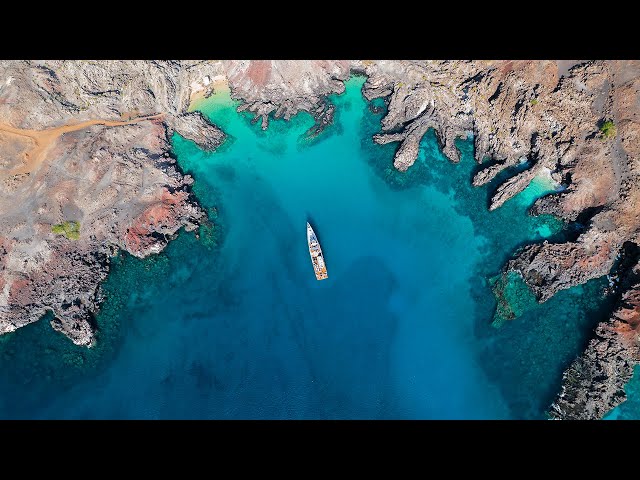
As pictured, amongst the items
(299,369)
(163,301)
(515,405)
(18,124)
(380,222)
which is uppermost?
(18,124)

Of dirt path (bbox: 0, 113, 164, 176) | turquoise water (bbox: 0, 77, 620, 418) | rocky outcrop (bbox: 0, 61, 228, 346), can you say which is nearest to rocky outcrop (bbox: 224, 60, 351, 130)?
turquoise water (bbox: 0, 77, 620, 418)

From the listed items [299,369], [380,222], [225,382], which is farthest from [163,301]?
[380,222]

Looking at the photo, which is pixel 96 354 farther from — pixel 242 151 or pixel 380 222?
pixel 380 222

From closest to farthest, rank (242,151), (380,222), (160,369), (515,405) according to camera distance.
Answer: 1. (515,405)
2. (160,369)
3. (380,222)
4. (242,151)

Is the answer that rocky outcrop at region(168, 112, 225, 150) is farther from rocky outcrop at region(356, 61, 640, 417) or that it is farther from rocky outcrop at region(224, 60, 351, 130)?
rocky outcrop at region(356, 61, 640, 417)

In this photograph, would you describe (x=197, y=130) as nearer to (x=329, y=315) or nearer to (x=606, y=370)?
(x=329, y=315)

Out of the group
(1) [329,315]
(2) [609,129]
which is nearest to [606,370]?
(2) [609,129]

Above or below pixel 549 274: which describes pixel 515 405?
below
